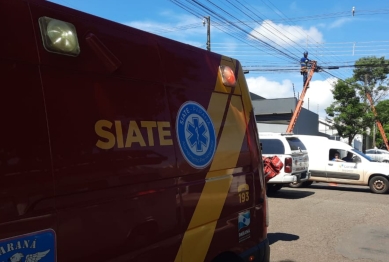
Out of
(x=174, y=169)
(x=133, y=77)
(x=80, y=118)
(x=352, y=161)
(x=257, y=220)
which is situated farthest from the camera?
(x=352, y=161)

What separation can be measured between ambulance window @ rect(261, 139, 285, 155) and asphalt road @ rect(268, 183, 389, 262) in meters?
1.41

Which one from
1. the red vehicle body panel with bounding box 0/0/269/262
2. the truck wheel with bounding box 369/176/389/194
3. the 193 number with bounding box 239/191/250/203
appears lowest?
the truck wheel with bounding box 369/176/389/194

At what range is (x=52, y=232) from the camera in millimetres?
1940

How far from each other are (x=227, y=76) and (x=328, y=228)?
555cm

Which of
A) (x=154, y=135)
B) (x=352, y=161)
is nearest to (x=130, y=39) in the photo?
(x=154, y=135)

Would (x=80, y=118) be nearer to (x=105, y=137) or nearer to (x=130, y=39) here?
(x=105, y=137)

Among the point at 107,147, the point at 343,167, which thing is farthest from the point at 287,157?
the point at 107,147

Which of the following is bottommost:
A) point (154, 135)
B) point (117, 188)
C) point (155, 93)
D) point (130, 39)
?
point (117, 188)

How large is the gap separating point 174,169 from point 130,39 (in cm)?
91

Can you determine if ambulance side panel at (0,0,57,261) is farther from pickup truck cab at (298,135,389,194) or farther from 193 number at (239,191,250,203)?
pickup truck cab at (298,135,389,194)

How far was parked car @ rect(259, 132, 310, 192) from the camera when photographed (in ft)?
39.8

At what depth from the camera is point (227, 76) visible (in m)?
3.55

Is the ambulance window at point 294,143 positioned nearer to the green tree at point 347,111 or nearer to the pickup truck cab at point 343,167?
the pickup truck cab at point 343,167

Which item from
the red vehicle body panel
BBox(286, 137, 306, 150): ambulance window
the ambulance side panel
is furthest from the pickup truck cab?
the ambulance side panel
